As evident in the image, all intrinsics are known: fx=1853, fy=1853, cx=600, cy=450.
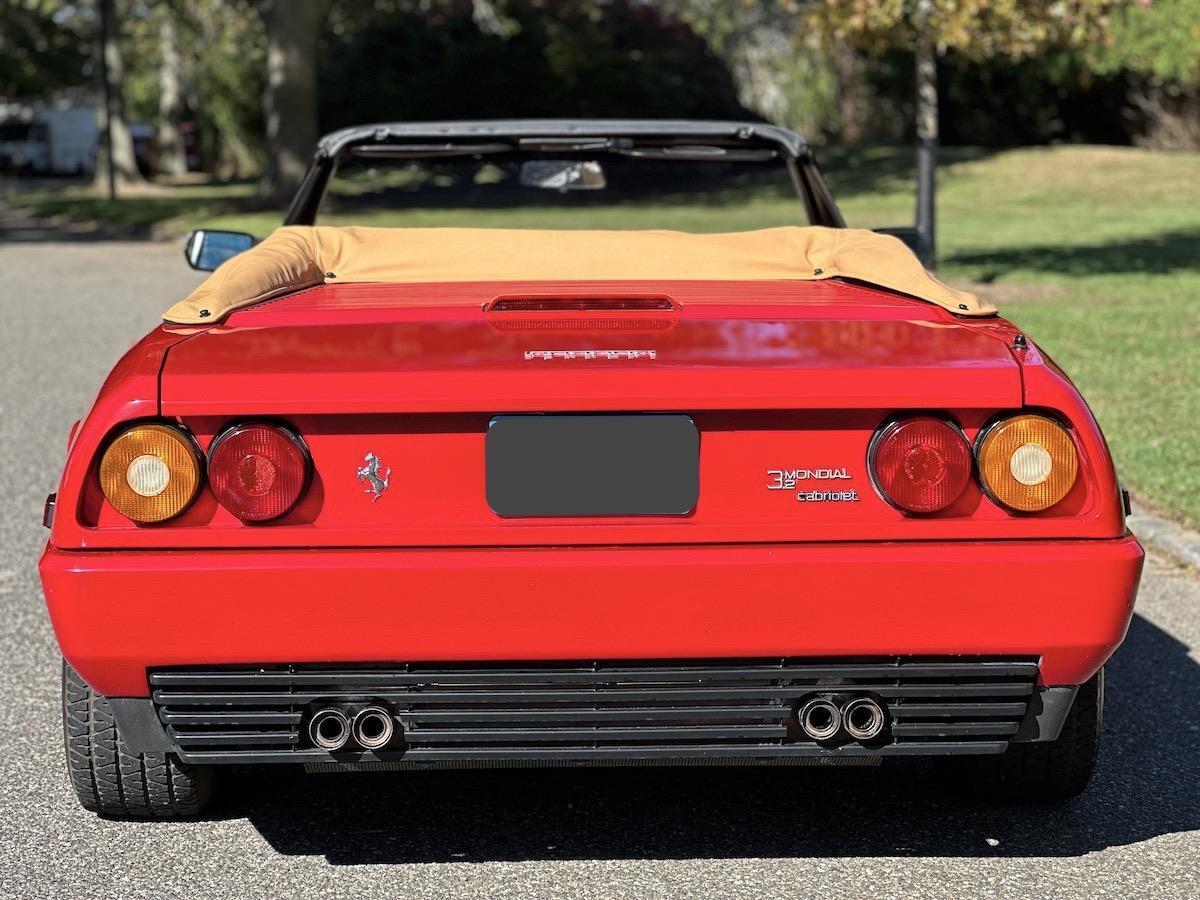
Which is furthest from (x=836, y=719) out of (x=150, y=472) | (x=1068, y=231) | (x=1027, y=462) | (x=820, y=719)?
(x=1068, y=231)

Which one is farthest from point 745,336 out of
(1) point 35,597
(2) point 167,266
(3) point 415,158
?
(2) point 167,266

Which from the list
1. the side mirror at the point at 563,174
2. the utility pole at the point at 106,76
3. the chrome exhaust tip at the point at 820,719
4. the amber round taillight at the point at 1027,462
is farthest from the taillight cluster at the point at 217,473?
the utility pole at the point at 106,76

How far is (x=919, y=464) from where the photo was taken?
328 cm

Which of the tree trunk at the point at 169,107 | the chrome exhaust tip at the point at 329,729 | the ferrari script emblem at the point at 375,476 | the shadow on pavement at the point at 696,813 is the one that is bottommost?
the tree trunk at the point at 169,107

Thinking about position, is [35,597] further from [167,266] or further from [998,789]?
[167,266]

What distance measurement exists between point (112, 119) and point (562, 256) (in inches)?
1477

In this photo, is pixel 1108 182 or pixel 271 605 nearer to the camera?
pixel 271 605

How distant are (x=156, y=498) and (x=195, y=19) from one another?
5147 cm

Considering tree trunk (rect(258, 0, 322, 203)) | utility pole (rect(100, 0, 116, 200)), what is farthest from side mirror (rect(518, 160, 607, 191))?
utility pole (rect(100, 0, 116, 200))

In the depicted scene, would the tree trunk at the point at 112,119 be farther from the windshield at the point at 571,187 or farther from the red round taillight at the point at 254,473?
the red round taillight at the point at 254,473

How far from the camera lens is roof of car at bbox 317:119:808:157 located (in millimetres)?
5160

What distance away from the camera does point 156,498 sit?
3258mm

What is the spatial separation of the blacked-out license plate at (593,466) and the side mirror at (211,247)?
81.2 inches

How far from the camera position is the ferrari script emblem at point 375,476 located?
3264 mm
